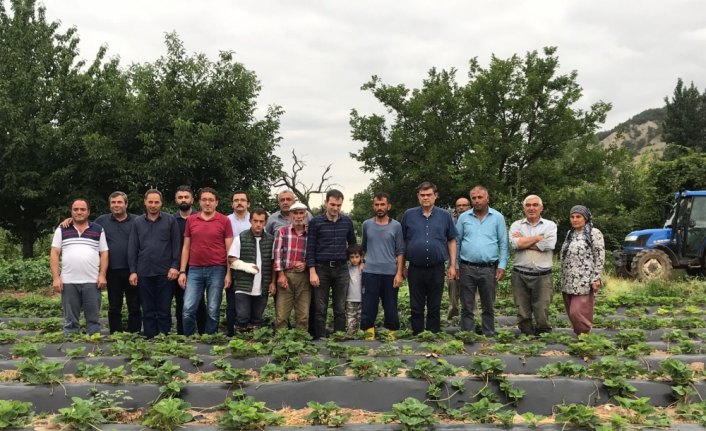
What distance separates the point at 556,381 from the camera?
13.3 feet

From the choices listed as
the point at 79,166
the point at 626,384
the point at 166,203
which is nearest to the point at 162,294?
the point at 626,384

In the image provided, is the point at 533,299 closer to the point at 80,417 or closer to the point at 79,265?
the point at 80,417

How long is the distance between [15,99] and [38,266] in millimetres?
5558

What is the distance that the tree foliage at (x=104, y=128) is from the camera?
15453 millimetres

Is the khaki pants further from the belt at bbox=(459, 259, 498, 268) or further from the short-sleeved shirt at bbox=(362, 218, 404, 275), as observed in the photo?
the belt at bbox=(459, 259, 498, 268)

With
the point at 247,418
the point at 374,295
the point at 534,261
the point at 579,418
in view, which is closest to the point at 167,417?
the point at 247,418

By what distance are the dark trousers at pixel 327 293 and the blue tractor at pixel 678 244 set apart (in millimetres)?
9462

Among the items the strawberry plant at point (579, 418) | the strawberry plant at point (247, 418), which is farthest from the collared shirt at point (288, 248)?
the strawberry plant at point (579, 418)

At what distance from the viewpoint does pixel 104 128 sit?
55.3 feet

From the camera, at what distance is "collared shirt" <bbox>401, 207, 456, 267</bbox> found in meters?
5.82

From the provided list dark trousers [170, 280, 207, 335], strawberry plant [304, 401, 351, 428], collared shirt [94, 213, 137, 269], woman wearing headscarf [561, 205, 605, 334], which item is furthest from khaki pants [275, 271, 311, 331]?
woman wearing headscarf [561, 205, 605, 334]

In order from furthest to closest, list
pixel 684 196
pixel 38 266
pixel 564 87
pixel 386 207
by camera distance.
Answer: pixel 564 87 < pixel 38 266 < pixel 684 196 < pixel 386 207

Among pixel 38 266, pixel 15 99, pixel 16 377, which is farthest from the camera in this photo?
pixel 15 99

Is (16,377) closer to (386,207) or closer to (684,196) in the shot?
(386,207)
